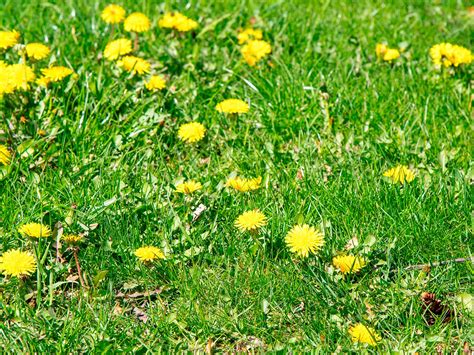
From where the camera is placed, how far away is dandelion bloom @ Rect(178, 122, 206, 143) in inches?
134

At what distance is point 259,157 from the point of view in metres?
3.38

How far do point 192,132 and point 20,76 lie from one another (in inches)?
31.6

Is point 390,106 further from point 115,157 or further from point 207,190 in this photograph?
point 115,157

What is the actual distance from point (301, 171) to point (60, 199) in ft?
3.31

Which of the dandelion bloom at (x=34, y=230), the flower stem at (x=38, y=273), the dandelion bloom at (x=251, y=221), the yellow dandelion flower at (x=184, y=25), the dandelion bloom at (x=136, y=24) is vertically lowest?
the flower stem at (x=38, y=273)

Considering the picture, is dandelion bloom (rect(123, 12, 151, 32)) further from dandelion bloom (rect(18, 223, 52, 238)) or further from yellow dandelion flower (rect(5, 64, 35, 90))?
dandelion bloom (rect(18, 223, 52, 238))

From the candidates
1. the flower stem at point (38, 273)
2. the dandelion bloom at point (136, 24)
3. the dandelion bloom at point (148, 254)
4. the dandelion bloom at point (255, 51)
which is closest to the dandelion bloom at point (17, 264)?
the flower stem at point (38, 273)

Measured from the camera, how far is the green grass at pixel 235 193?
8.48 ft

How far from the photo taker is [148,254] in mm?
2725

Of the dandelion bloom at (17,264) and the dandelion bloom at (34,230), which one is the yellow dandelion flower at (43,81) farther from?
the dandelion bloom at (17,264)

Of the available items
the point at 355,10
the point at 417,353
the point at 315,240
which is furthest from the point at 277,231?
the point at 355,10

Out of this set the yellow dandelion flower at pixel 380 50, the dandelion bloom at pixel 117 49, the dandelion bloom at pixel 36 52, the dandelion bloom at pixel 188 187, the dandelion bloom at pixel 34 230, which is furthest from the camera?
the yellow dandelion flower at pixel 380 50

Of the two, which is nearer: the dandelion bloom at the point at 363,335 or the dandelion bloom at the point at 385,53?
the dandelion bloom at the point at 363,335

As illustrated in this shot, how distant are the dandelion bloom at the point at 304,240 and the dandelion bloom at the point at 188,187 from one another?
1.54 ft
